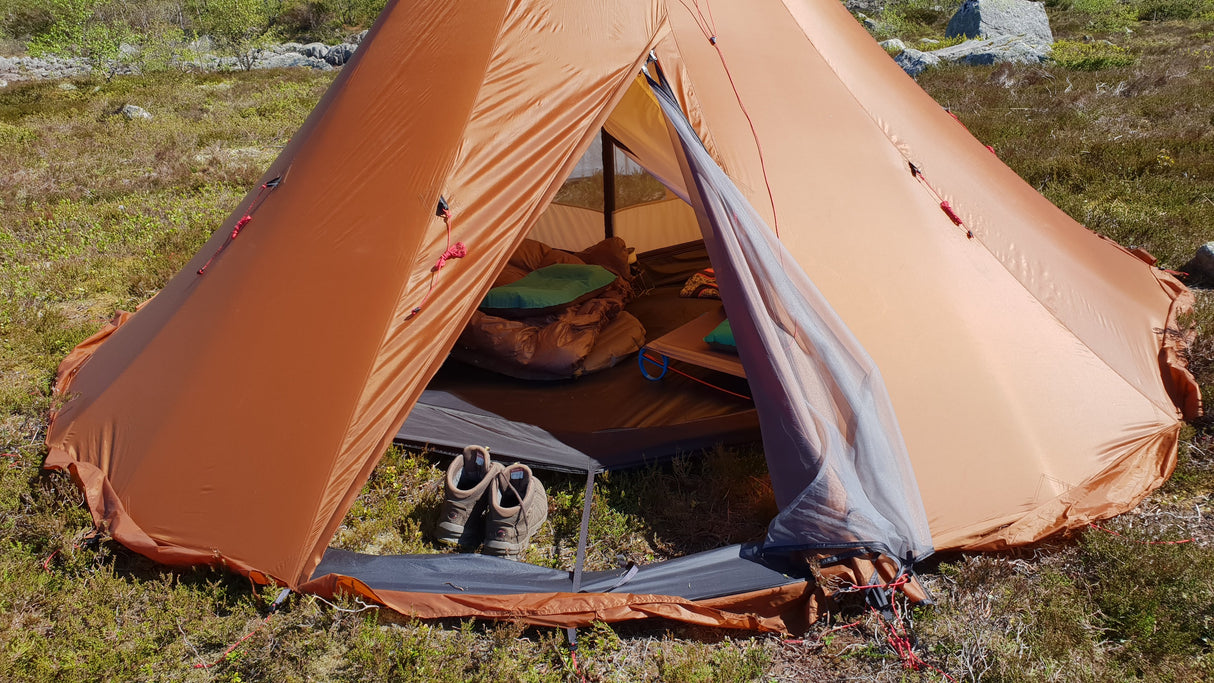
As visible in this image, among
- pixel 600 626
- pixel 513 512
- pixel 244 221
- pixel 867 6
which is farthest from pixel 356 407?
pixel 867 6

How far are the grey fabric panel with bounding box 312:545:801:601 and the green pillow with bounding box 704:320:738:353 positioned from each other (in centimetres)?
123

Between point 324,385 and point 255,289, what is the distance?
0.65 meters

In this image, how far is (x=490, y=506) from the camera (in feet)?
10.2

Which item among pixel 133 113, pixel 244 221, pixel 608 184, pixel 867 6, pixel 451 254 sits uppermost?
pixel 451 254

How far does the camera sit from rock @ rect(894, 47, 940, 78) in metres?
13.3

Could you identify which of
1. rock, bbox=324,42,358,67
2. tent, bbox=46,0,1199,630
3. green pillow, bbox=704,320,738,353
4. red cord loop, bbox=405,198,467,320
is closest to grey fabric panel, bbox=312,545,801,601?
tent, bbox=46,0,1199,630

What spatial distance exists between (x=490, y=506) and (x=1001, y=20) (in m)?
17.6

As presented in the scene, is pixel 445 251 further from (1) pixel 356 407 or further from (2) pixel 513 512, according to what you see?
(2) pixel 513 512

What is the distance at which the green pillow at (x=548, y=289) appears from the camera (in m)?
4.65

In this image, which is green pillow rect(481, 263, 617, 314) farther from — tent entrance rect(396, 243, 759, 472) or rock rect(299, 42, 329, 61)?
rock rect(299, 42, 329, 61)

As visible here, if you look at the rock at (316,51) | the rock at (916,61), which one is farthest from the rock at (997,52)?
the rock at (316,51)

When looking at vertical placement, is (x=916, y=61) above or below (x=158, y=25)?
above

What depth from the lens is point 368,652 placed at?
8.61 feet

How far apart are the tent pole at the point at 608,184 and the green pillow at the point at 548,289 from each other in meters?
0.74
